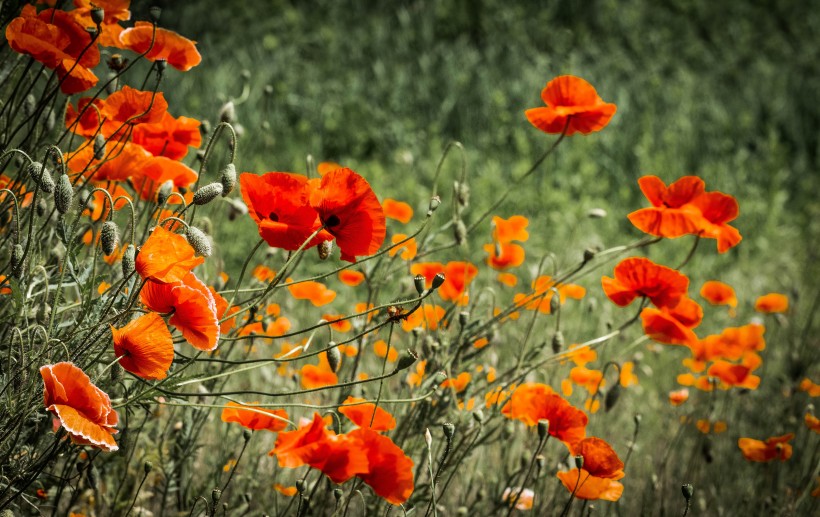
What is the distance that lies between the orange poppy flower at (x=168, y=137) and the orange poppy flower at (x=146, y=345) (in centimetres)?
46

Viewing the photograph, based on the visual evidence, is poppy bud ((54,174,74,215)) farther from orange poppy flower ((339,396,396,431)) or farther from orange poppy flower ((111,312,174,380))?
orange poppy flower ((339,396,396,431))

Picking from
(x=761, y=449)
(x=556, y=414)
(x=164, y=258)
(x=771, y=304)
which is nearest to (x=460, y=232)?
(x=556, y=414)

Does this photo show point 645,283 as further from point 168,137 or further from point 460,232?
point 168,137

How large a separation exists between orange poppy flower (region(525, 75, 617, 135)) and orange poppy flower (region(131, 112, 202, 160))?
2.13 ft

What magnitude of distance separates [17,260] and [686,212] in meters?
1.16

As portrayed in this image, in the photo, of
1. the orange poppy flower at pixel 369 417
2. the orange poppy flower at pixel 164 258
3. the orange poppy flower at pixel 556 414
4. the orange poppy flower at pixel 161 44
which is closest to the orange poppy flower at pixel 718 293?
the orange poppy flower at pixel 556 414

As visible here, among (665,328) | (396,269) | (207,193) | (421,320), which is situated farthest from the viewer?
(421,320)

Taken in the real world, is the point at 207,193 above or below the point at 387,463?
above

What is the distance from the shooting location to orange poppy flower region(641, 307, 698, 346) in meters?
1.71

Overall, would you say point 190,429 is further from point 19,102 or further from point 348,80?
point 348,80

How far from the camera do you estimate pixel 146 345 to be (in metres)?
1.10

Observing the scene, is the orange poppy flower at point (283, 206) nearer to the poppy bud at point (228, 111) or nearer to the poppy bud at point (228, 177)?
the poppy bud at point (228, 177)

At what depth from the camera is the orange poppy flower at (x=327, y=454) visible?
1.14m

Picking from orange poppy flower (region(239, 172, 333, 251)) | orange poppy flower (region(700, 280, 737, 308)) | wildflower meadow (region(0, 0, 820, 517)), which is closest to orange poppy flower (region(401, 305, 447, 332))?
wildflower meadow (region(0, 0, 820, 517))
